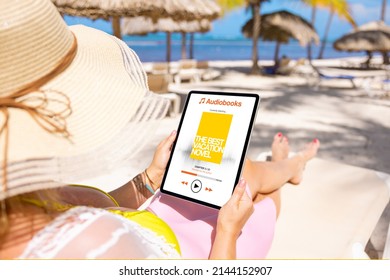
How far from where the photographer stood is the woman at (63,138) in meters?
0.89

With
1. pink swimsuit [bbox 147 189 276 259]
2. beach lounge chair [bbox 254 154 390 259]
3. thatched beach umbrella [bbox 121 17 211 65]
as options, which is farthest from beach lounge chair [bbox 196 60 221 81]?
pink swimsuit [bbox 147 189 276 259]

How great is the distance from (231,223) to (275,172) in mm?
1034

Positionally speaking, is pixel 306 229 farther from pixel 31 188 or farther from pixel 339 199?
pixel 31 188

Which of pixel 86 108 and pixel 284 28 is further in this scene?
pixel 284 28

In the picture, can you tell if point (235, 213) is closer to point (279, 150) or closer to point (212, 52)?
point (279, 150)

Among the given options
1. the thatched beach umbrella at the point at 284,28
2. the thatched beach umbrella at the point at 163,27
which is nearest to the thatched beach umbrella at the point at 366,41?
the thatched beach umbrella at the point at 284,28

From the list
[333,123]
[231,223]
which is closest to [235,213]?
[231,223]

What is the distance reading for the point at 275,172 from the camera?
88.2 inches

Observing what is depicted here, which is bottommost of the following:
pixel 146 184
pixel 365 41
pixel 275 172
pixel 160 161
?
pixel 365 41

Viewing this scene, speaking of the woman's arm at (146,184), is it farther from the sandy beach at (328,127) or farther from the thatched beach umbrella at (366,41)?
the thatched beach umbrella at (366,41)

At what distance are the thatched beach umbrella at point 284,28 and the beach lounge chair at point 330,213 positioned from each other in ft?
44.2

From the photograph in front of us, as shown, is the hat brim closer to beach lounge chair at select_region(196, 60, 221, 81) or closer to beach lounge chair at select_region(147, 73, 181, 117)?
beach lounge chair at select_region(147, 73, 181, 117)

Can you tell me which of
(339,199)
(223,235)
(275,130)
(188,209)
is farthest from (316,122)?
(223,235)

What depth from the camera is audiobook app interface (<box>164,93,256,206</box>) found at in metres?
1.46
